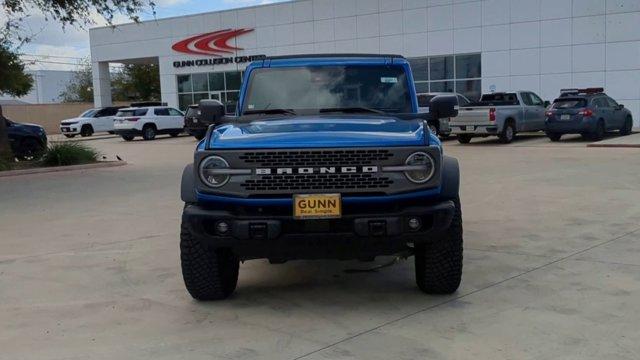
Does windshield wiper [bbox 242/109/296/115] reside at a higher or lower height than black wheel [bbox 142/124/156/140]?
higher

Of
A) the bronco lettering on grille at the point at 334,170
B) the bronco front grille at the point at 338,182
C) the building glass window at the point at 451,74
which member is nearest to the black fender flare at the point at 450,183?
the bronco front grille at the point at 338,182

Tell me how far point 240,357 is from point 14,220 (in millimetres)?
6901

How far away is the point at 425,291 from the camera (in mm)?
5352

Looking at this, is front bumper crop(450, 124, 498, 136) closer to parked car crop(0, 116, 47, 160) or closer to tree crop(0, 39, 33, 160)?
parked car crop(0, 116, 47, 160)

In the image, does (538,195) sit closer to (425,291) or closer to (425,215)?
(425,291)

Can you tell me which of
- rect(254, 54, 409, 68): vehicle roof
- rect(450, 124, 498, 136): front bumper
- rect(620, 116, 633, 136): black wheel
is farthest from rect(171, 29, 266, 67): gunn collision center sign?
rect(254, 54, 409, 68): vehicle roof

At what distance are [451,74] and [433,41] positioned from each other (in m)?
1.83

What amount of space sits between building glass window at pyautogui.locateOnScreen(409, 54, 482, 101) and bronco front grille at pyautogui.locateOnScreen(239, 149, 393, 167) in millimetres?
25451

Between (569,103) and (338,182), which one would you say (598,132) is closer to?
(569,103)

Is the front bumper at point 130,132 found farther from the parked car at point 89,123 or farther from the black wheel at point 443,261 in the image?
the black wheel at point 443,261

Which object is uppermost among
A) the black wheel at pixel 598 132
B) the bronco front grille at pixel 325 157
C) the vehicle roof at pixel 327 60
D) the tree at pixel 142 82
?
the tree at pixel 142 82

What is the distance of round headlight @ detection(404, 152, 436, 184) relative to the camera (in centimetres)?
467

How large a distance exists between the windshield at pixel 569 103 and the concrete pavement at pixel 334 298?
40.7ft

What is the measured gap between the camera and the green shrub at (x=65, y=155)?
57.6 ft
